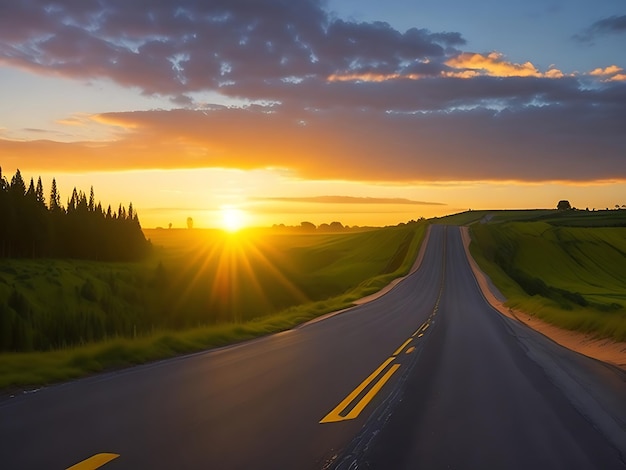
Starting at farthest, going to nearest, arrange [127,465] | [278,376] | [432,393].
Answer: [278,376] → [432,393] → [127,465]

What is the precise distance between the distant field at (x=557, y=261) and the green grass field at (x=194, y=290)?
12608mm

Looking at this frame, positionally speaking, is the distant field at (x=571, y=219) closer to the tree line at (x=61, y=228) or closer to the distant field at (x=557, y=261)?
the distant field at (x=557, y=261)

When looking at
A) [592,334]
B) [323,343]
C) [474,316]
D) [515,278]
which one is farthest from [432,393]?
[515,278]

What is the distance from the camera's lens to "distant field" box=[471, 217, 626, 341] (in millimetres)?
71356

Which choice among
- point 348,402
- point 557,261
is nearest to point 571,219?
point 557,261

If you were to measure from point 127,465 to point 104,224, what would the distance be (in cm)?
12168

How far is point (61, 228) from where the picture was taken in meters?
113

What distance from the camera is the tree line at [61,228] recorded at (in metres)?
97.8

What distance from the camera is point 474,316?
110ft

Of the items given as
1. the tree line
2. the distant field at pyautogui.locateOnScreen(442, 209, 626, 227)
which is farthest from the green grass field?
the distant field at pyautogui.locateOnScreen(442, 209, 626, 227)

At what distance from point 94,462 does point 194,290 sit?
90.8 m

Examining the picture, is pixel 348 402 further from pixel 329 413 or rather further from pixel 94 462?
pixel 94 462

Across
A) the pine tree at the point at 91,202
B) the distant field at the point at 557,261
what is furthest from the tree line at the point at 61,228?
the distant field at the point at 557,261

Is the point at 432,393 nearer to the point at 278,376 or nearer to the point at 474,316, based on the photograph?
the point at 278,376
